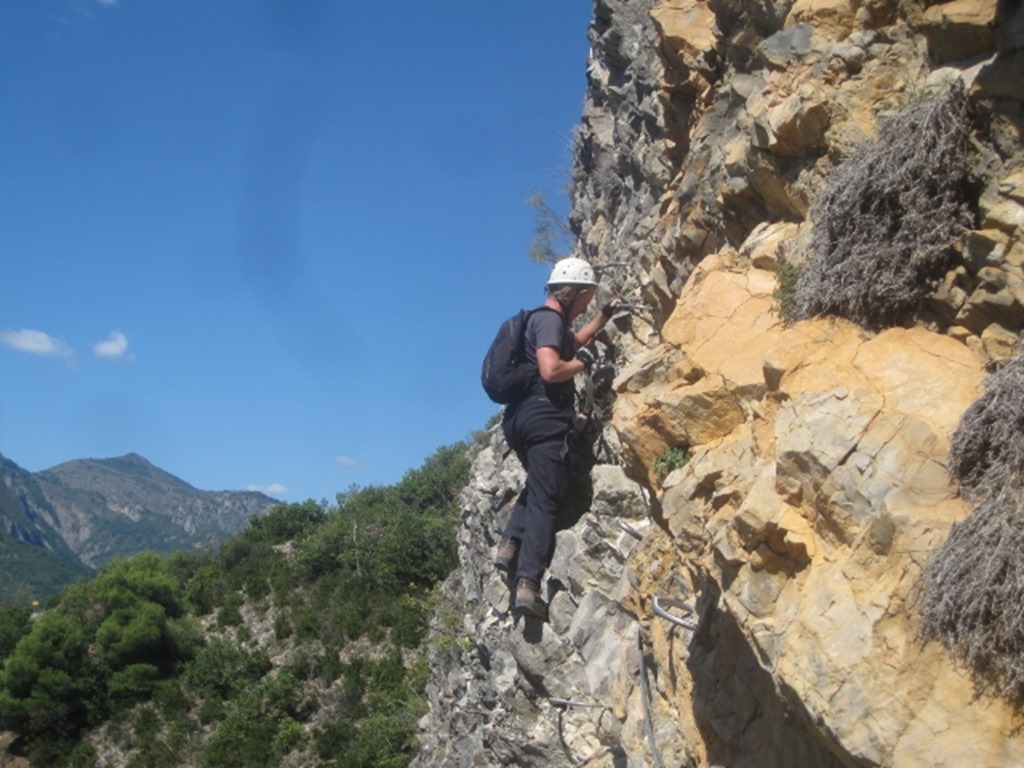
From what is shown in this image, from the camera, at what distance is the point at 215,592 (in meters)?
34.8

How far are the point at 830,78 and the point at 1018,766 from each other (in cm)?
400

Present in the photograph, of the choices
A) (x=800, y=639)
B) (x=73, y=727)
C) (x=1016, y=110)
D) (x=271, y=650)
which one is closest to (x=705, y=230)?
(x=1016, y=110)

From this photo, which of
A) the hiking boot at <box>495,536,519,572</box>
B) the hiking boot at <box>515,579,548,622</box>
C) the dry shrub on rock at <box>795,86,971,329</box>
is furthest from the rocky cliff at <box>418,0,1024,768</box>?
the hiking boot at <box>495,536,519,572</box>

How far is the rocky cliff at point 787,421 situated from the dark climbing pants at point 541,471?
18 centimetres

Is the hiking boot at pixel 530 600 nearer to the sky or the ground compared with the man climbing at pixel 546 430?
nearer to the ground

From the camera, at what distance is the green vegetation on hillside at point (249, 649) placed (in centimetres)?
2573

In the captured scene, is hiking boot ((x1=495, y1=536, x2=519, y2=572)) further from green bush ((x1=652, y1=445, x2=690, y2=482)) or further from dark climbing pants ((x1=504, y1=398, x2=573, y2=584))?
green bush ((x1=652, y1=445, x2=690, y2=482))

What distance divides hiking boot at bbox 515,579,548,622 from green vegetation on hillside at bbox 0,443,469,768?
586 inches

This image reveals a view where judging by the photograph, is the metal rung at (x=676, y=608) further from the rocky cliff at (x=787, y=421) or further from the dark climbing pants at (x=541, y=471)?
the dark climbing pants at (x=541, y=471)

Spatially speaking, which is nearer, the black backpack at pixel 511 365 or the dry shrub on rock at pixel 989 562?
the dry shrub on rock at pixel 989 562

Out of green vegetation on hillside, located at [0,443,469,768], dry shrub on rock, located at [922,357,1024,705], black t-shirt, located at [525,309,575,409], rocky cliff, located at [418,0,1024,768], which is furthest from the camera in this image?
green vegetation on hillside, located at [0,443,469,768]

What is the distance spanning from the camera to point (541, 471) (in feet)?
24.7

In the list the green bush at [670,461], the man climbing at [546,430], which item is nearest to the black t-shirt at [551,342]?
the man climbing at [546,430]

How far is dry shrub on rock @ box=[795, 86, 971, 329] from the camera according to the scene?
4.36 meters
